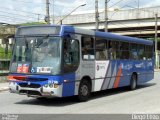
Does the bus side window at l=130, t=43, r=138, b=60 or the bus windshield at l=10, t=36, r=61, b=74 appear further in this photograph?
the bus side window at l=130, t=43, r=138, b=60

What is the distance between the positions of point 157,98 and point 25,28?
233 inches

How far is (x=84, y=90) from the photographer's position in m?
15.5

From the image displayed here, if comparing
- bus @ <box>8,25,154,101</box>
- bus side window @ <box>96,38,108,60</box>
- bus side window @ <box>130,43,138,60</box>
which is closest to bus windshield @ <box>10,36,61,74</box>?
bus @ <box>8,25,154,101</box>

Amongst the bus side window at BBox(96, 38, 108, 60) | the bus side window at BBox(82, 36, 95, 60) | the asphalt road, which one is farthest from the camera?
the bus side window at BBox(96, 38, 108, 60)

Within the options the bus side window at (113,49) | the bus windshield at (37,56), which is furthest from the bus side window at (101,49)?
the bus windshield at (37,56)

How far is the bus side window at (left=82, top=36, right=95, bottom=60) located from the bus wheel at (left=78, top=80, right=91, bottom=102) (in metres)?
0.94

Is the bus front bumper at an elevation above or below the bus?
below

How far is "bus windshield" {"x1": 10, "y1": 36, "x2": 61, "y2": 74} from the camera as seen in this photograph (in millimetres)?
13938

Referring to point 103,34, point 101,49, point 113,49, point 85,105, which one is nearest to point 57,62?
point 85,105

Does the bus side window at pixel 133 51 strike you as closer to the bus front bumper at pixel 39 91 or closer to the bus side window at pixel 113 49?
the bus side window at pixel 113 49

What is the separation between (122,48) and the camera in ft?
63.7

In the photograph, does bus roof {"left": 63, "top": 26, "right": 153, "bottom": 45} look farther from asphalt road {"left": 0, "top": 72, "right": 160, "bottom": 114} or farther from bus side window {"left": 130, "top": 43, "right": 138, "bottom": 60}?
asphalt road {"left": 0, "top": 72, "right": 160, "bottom": 114}

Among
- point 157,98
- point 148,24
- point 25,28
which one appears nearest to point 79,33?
point 25,28

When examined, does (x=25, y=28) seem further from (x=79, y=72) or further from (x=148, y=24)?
(x=148, y=24)
